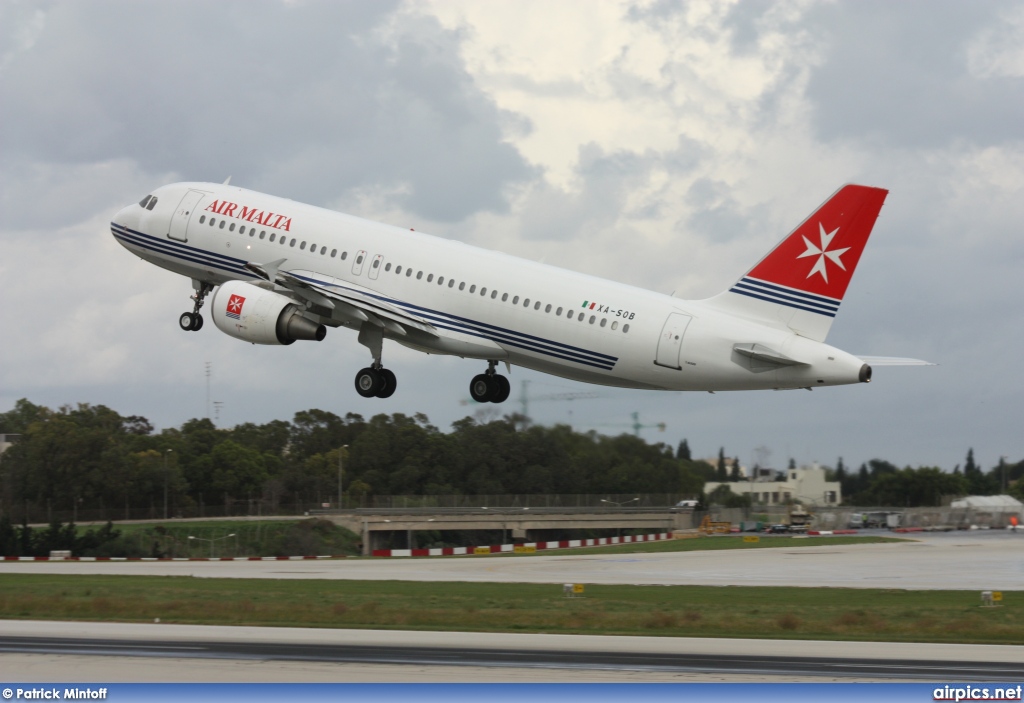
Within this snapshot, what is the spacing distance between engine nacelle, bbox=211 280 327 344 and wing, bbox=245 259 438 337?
26.3 inches

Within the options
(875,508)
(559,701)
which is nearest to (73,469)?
(875,508)

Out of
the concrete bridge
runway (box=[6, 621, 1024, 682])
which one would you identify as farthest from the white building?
runway (box=[6, 621, 1024, 682])

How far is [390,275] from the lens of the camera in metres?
46.6

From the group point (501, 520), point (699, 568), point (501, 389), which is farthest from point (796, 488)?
point (501, 389)

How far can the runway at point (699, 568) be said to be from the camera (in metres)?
57.8

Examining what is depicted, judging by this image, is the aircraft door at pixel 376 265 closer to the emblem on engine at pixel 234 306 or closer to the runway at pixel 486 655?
the emblem on engine at pixel 234 306

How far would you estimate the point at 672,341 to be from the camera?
1623 inches

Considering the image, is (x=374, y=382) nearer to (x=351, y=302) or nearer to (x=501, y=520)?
(x=351, y=302)

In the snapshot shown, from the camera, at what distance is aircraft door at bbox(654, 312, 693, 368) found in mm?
41188

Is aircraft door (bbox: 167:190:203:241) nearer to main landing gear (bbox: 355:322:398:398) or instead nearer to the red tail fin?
main landing gear (bbox: 355:322:398:398)

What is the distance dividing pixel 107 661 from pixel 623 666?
12111 millimetres

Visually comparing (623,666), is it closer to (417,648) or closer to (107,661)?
(417,648)

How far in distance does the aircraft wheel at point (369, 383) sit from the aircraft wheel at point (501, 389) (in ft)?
14.0

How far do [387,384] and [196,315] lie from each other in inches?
376
